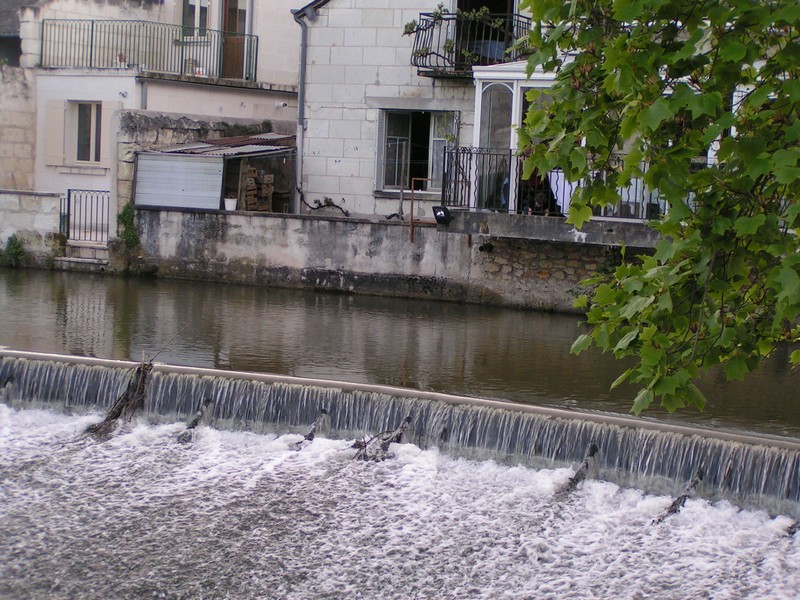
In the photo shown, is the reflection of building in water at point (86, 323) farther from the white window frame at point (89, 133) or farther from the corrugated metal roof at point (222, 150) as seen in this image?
the white window frame at point (89, 133)

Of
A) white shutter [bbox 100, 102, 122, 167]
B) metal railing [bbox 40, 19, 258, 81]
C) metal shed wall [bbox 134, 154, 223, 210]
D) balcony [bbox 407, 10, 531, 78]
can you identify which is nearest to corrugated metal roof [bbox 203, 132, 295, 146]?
metal shed wall [bbox 134, 154, 223, 210]

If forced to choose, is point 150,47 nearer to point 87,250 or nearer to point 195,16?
point 195,16

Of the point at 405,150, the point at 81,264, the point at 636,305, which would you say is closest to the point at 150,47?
the point at 81,264

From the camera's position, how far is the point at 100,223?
66.2 ft

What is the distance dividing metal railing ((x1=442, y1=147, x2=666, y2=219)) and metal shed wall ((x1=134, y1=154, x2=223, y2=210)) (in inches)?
171

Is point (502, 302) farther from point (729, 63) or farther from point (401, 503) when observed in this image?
point (729, 63)

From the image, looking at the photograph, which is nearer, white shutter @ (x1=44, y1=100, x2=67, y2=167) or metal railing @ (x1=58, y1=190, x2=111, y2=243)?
metal railing @ (x1=58, y1=190, x2=111, y2=243)

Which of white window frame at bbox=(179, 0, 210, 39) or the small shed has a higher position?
white window frame at bbox=(179, 0, 210, 39)

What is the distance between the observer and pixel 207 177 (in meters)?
18.5

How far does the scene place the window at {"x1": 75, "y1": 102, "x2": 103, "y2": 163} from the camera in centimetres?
2273

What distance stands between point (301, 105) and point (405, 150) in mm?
2028

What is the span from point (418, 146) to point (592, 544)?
1232 cm

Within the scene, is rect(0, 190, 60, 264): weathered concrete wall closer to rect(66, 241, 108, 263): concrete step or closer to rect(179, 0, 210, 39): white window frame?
rect(66, 241, 108, 263): concrete step

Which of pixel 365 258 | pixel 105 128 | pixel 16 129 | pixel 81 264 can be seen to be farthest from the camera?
pixel 16 129
